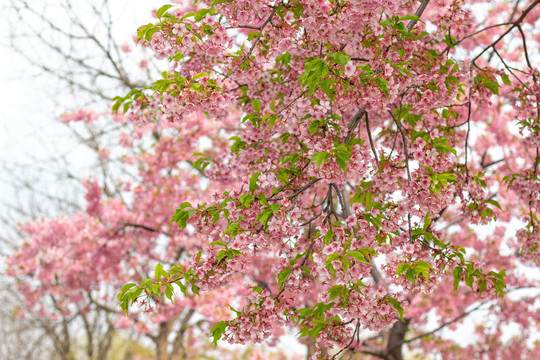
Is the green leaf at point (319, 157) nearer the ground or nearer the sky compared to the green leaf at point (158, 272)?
nearer the sky

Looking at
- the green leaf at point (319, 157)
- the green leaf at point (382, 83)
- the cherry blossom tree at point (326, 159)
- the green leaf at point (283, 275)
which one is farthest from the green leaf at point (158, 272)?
the green leaf at point (382, 83)

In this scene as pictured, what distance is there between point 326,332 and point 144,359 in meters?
13.7

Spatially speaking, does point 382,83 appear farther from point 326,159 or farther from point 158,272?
point 158,272

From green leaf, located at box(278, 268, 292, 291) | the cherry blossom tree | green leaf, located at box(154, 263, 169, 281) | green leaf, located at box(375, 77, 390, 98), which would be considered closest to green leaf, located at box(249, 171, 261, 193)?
the cherry blossom tree

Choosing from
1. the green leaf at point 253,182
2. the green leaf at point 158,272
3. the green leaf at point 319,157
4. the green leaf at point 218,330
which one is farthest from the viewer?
the green leaf at point 253,182

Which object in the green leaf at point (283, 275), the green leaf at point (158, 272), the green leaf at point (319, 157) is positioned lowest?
the green leaf at point (283, 275)

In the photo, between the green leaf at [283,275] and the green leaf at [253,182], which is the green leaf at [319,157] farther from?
the green leaf at [283,275]

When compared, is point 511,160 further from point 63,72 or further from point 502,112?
point 63,72

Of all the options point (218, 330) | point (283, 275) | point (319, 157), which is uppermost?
point (319, 157)

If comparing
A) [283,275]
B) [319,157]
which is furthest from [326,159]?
[283,275]

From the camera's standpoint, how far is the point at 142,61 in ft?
29.2

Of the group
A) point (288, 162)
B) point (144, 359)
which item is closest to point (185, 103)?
point (288, 162)

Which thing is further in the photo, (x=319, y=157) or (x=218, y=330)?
(x=218, y=330)

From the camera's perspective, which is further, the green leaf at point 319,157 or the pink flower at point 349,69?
the pink flower at point 349,69
